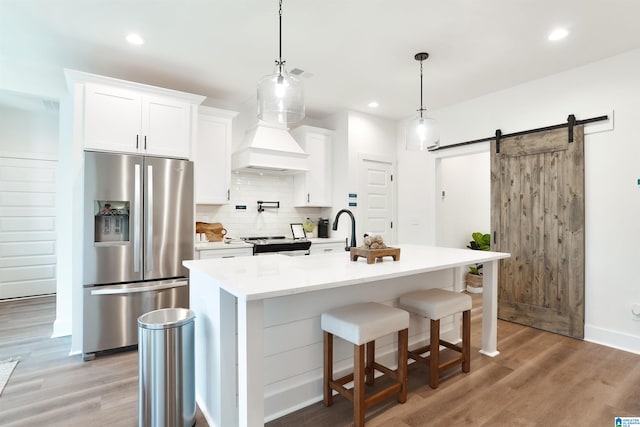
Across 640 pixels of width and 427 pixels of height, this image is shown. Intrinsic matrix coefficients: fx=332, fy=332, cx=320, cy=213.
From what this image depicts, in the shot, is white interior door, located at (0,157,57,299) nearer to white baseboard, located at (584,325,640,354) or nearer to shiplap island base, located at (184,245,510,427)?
shiplap island base, located at (184,245,510,427)

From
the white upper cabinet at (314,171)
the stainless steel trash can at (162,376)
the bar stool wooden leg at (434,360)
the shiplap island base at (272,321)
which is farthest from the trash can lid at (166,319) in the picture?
the white upper cabinet at (314,171)

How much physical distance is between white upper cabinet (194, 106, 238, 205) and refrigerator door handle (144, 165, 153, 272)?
736 millimetres

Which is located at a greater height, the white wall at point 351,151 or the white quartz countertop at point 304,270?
the white wall at point 351,151

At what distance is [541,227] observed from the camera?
12.0ft

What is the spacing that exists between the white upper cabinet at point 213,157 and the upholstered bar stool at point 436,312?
8.31 feet

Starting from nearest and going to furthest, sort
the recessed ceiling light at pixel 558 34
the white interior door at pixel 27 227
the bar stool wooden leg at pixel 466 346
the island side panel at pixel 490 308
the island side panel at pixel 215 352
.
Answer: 1. the island side panel at pixel 215 352
2. the bar stool wooden leg at pixel 466 346
3. the recessed ceiling light at pixel 558 34
4. the island side panel at pixel 490 308
5. the white interior door at pixel 27 227

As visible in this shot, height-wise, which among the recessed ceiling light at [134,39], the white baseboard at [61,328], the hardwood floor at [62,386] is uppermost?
the recessed ceiling light at [134,39]

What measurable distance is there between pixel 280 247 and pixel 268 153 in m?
1.21

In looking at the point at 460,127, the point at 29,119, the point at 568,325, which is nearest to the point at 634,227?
the point at 568,325

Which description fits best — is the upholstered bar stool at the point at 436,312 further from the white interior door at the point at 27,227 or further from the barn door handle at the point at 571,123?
the white interior door at the point at 27,227

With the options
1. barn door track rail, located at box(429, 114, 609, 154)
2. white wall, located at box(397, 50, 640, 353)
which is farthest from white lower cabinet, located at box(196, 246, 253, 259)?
white wall, located at box(397, 50, 640, 353)

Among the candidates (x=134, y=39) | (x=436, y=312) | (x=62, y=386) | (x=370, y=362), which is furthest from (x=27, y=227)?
(x=436, y=312)

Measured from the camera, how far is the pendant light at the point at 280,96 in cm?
220

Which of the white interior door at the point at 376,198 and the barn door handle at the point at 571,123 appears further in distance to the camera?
the white interior door at the point at 376,198
